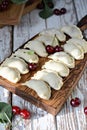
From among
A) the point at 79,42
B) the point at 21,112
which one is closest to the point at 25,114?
the point at 21,112

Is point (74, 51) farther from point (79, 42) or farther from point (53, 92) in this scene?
point (53, 92)

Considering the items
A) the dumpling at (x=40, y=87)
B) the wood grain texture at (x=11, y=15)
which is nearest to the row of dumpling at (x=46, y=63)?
the dumpling at (x=40, y=87)

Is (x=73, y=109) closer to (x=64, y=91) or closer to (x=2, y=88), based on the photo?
(x=64, y=91)

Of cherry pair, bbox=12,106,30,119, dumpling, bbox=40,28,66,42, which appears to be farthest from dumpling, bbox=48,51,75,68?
cherry pair, bbox=12,106,30,119

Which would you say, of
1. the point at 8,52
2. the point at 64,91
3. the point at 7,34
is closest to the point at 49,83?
the point at 64,91

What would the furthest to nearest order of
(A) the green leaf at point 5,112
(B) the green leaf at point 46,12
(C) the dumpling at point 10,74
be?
(B) the green leaf at point 46,12, (C) the dumpling at point 10,74, (A) the green leaf at point 5,112

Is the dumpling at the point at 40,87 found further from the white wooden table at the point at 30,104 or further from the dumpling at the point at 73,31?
the dumpling at the point at 73,31

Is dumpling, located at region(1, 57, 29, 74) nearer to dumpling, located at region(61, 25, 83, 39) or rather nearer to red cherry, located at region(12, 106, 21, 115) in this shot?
red cherry, located at region(12, 106, 21, 115)
